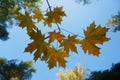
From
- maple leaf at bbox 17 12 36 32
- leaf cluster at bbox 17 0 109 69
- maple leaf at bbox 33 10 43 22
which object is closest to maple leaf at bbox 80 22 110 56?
leaf cluster at bbox 17 0 109 69

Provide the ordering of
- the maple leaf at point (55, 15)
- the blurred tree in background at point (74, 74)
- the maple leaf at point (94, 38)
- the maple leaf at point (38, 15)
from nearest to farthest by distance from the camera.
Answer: the maple leaf at point (94, 38)
the maple leaf at point (55, 15)
the maple leaf at point (38, 15)
the blurred tree in background at point (74, 74)

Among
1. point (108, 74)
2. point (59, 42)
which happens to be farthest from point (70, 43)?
point (108, 74)

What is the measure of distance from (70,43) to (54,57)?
102 mm

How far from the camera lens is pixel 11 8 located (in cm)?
1448

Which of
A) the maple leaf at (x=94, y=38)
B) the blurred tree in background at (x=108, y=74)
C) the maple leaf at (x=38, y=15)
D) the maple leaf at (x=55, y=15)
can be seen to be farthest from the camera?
the blurred tree in background at (x=108, y=74)

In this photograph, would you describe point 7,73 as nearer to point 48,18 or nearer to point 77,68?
point 77,68

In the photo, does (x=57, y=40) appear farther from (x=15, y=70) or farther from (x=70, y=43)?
(x=15, y=70)

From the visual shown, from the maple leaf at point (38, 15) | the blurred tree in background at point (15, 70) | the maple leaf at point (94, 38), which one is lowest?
the maple leaf at point (94, 38)

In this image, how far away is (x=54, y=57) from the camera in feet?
3.93

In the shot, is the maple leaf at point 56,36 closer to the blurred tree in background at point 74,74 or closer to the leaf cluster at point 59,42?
the leaf cluster at point 59,42

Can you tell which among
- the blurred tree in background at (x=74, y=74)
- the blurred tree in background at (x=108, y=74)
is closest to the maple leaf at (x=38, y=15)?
the blurred tree in background at (x=108, y=74)

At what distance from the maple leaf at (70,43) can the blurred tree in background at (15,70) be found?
2086 centimetres

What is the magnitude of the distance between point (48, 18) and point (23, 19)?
145mm

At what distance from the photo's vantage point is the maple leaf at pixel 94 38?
113cm
